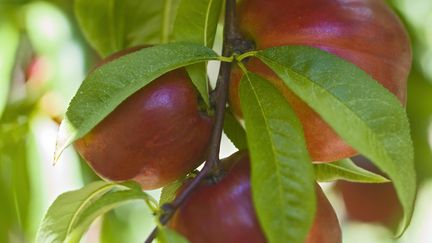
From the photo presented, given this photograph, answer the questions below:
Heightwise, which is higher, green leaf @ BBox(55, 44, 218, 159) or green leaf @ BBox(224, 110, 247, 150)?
green leaf @ BBox(55, 44, 218, 159)

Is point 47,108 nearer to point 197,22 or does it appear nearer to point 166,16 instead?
point 166,16

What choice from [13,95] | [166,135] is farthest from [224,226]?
[13,95]

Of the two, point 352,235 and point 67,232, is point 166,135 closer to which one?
point 67,232

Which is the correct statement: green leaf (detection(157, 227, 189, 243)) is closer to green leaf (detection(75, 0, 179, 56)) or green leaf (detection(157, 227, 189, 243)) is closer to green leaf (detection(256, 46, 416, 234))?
green leaf (detection(256, 46, 416, 234))

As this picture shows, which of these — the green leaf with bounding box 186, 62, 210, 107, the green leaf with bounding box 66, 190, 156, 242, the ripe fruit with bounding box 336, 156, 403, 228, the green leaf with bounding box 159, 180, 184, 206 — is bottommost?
the ripe fruit with bounding box 336, 156, 403, 228

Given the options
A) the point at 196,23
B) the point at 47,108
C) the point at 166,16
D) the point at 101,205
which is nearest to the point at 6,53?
the point at 47,108

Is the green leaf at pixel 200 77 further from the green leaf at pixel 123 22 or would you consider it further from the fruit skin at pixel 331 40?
the green leaf at pixel 123 22

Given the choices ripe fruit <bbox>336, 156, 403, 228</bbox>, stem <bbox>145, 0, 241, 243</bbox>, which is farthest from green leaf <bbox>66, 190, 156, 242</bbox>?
ripe fruit <bbox>336, 156, 403, 228</bbox>
